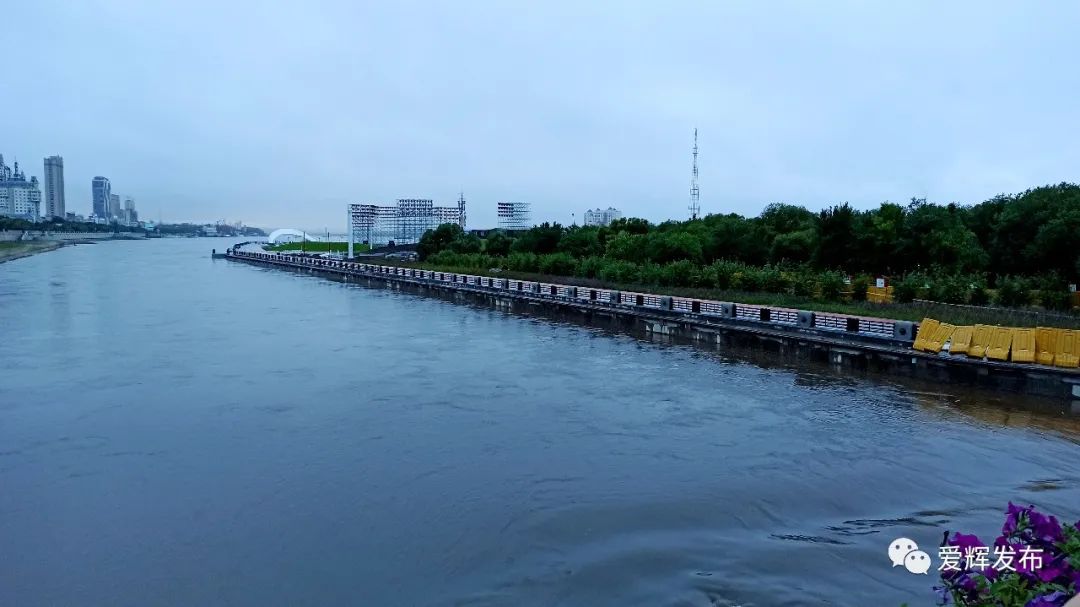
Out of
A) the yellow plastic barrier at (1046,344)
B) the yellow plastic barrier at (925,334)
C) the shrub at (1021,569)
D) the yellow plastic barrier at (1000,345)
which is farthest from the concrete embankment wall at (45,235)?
the shrub at (1021,569)

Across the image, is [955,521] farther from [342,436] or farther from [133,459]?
[133,459]

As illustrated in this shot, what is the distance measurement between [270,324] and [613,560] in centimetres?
2595

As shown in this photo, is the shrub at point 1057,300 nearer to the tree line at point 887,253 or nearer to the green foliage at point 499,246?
the tree line at point 887,253

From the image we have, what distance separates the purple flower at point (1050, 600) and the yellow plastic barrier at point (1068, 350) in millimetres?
16634

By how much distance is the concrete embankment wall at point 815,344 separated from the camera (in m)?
17.2

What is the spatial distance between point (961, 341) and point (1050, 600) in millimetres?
17920

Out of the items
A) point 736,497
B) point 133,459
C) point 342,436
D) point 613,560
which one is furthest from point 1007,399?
point 133,459

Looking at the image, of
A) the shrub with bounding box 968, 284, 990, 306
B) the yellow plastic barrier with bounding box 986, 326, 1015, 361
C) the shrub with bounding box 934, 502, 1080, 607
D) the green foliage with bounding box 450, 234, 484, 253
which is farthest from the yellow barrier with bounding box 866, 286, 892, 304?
the green foliage with bounding box 450, 234, 484, 253

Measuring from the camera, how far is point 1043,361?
17422 millimetres

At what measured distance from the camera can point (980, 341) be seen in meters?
18.7

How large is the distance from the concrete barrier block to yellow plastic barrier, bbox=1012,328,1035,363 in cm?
267

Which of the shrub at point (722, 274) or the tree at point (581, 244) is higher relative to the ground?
the tree at point (581, 244)

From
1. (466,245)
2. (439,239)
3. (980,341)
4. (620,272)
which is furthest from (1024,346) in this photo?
(439,239)

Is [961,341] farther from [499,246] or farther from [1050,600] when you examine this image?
[499,246]
